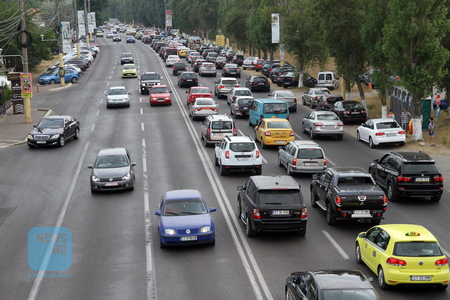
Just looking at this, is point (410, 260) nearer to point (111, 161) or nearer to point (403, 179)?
point (403, 179)

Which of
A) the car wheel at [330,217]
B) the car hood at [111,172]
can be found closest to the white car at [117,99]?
the car hood at [111,172]

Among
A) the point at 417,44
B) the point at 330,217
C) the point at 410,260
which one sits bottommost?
the point at 330,217

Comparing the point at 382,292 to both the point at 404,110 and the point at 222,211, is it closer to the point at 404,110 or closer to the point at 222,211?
the point at 222,211

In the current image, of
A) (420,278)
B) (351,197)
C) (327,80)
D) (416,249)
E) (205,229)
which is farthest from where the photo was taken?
(327,80)

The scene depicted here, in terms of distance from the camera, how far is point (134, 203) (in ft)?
79.0

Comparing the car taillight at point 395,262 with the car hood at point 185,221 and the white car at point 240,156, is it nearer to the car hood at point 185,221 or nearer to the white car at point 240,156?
the car hood at point 185,221

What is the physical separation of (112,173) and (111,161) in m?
0.80

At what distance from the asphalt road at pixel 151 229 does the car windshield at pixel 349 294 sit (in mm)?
3240

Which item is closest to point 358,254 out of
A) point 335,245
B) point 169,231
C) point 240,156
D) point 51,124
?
point 335,245

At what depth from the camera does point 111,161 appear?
2616cm

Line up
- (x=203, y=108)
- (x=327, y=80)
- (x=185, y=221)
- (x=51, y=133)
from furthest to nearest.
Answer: (x=327, y=80) < (x=203, y=108) < (x=51, y=133) < (x=185, y=221)

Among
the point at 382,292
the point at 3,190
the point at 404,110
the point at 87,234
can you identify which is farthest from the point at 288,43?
the point at 382,292

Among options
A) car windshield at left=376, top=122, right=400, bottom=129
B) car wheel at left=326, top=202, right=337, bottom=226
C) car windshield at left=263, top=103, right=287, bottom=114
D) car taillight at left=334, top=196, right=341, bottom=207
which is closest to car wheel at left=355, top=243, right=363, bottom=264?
car taillight at left=334, top=196, right=341, bottom=207

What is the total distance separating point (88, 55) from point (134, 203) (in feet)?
229
